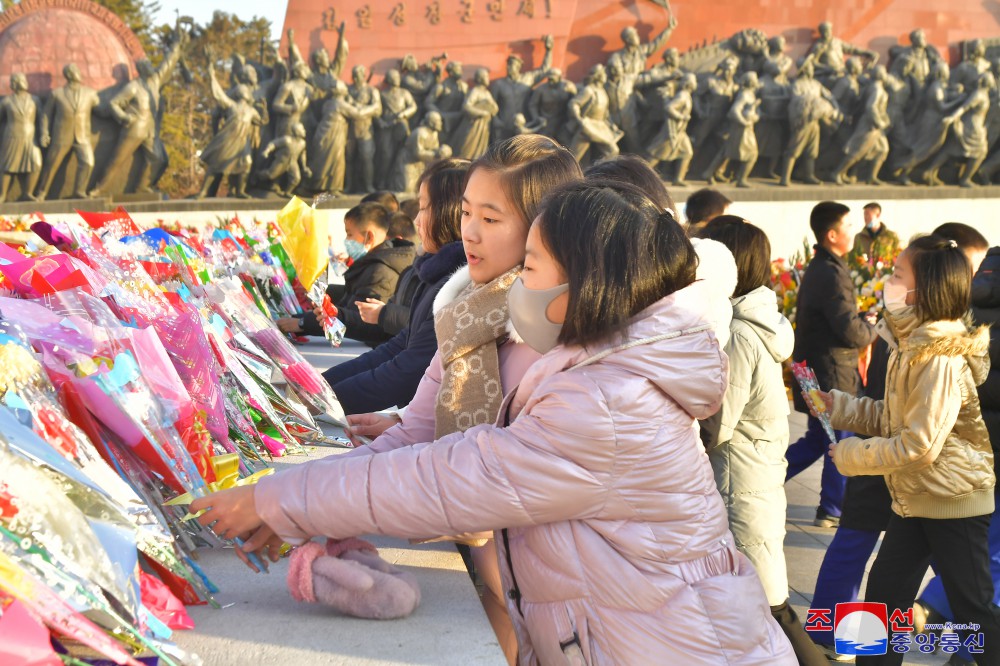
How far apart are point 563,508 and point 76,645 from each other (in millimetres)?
467

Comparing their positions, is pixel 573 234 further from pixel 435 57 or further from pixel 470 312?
pixel 435 57

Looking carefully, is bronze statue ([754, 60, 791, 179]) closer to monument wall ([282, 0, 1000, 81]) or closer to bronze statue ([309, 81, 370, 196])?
monument wall ([282, 0, 1000, 81])

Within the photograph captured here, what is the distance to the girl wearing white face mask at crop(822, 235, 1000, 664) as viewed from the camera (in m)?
2.22

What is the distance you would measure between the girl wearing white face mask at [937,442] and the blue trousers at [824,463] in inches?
61.3

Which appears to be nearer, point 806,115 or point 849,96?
point 806,115

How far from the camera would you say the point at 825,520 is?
4020mm

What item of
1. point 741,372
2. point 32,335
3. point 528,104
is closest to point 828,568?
point 741,372

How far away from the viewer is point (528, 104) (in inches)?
590

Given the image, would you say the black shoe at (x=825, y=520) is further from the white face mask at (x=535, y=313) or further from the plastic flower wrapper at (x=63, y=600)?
the plastic flower wrapper at (x=63, y=600)

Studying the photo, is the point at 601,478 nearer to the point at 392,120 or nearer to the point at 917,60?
the point at 392,120

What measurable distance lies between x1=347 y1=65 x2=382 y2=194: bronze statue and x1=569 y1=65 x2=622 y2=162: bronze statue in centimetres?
278

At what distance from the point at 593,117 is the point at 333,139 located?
12.1 feet

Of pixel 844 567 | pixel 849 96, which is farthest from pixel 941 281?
pixel 849 96

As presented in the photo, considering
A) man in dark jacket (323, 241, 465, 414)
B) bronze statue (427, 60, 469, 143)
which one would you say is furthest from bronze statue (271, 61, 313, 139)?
man in dark jacket (323, 241, 465, 414)
